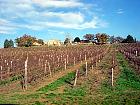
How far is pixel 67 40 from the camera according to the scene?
539ft

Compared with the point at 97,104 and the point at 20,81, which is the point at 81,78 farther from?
the point at 97,104

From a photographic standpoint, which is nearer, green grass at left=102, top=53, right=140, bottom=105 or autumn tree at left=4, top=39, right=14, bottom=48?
green grass at left=102, top=53, right=140, bottom=105

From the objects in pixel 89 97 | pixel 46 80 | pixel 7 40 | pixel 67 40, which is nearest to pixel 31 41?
pixel 7 40

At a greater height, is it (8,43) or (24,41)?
(24,41)

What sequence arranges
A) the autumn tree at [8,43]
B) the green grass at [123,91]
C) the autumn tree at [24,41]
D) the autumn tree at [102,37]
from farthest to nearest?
the autumn tree at [102,37] < the autumn tree at [8,43] < the autumn tree at [24,41] < the green grass at [123,91]

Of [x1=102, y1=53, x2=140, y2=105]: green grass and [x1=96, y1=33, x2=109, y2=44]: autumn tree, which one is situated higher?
[x1=96, y1=33, x2=109, y2=44]: autumn tree

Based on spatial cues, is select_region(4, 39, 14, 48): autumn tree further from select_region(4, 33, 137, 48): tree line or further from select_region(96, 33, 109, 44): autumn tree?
select_region(96, 33, 109, 44): autumn tree

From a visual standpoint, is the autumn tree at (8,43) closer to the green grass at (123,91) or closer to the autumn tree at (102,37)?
the autumn tree at (102,37)

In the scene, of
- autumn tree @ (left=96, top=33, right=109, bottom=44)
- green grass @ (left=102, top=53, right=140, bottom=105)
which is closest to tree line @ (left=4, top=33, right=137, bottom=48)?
autumn tree @ (left=96, top=33, right=109, bottom=44)

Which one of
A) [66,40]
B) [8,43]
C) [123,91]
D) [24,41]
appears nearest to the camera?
[123,91]

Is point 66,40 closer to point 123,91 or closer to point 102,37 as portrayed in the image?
point 102,37

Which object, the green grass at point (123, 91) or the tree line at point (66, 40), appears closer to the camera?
the green grass at point (123, 91)

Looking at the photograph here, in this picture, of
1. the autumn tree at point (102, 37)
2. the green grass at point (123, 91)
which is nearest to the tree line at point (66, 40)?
the autumn tree at point (102, 37)

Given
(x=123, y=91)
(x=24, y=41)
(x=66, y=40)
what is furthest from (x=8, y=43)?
(x=123, y=91)
